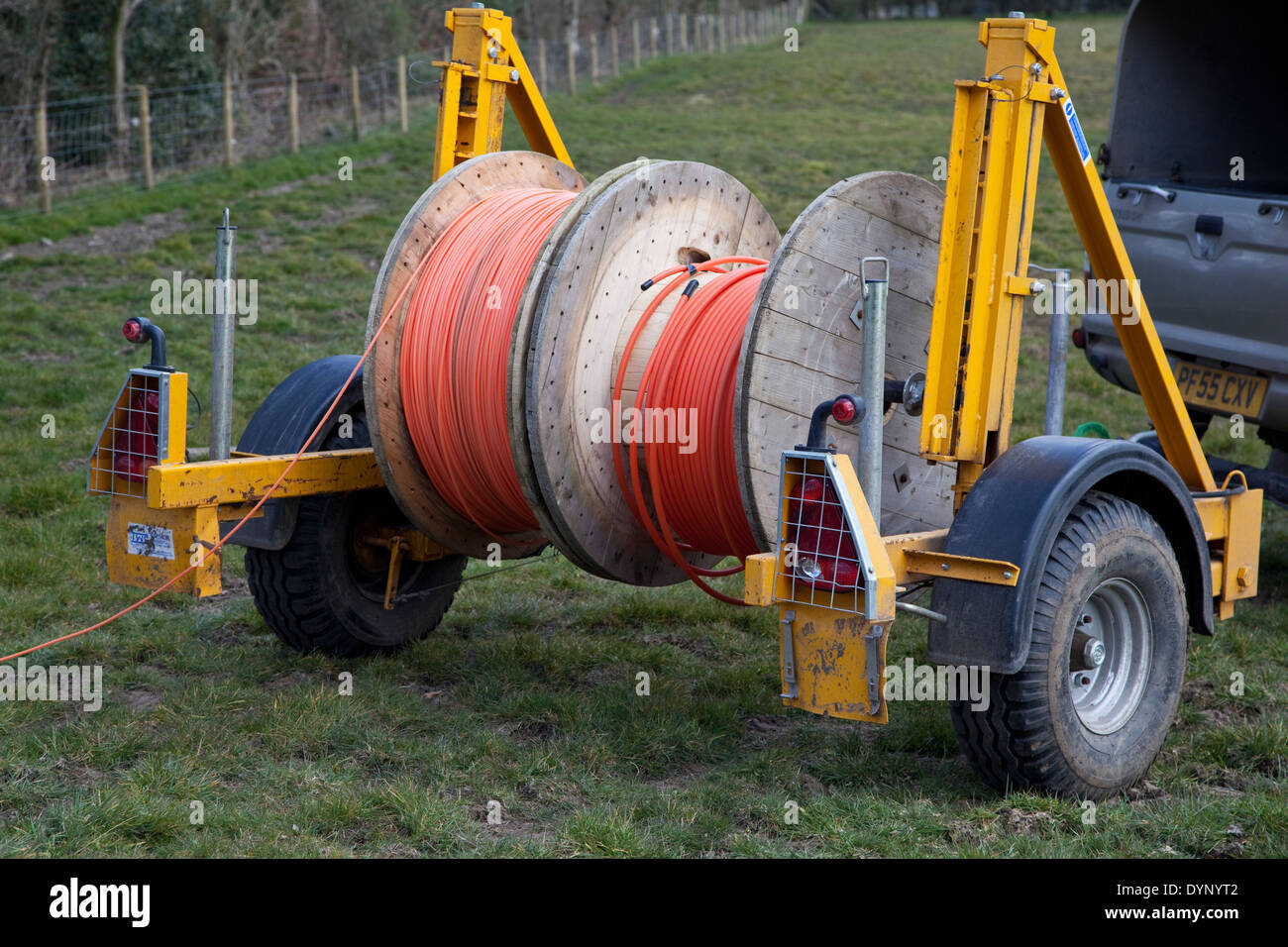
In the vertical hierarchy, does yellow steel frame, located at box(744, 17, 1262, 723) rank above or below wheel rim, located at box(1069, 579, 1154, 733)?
above

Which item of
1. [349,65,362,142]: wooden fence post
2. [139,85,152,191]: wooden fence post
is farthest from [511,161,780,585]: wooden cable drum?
[349,65,362,142]: wooden fence post

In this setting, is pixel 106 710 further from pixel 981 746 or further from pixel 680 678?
pixel 981 746

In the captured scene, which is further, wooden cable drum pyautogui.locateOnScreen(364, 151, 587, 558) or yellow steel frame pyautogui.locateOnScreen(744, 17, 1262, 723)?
wooden cable drum pyautogui.locateOnScreen(364, 151, 587, 558)

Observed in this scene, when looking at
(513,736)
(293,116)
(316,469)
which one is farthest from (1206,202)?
(293,116)

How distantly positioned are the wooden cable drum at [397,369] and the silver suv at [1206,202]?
109 inches

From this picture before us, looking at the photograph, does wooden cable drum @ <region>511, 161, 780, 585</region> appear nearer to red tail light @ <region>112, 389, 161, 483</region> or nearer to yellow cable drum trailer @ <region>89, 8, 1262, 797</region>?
yellow cable drum trailer @ <region>89, 8, 1262, 797</region>

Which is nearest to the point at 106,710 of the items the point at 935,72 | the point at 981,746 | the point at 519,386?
the point at 519,386

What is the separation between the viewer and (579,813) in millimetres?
4227

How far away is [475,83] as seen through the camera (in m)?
5.98

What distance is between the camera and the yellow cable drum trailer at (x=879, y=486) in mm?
4125

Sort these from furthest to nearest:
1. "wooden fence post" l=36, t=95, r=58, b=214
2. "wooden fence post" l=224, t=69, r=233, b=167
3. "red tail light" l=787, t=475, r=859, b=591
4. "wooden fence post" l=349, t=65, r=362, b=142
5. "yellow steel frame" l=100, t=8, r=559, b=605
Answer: "wooden fence post" l=349, t=65, r=362, b=142
"wooden fence post" l=224, t=69, r=233, b=167
"wooden fence post" l=36, t=95, r=58, b=214
"yellow steel frame" l=100, t=8, r=559, b=605
"red tail light" l=787, t=475, r=859, b=591

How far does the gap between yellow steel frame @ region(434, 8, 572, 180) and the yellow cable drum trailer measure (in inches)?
0.6

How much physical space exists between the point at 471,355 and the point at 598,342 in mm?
487

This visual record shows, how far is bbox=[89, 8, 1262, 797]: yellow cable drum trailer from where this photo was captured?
412 centimetres
